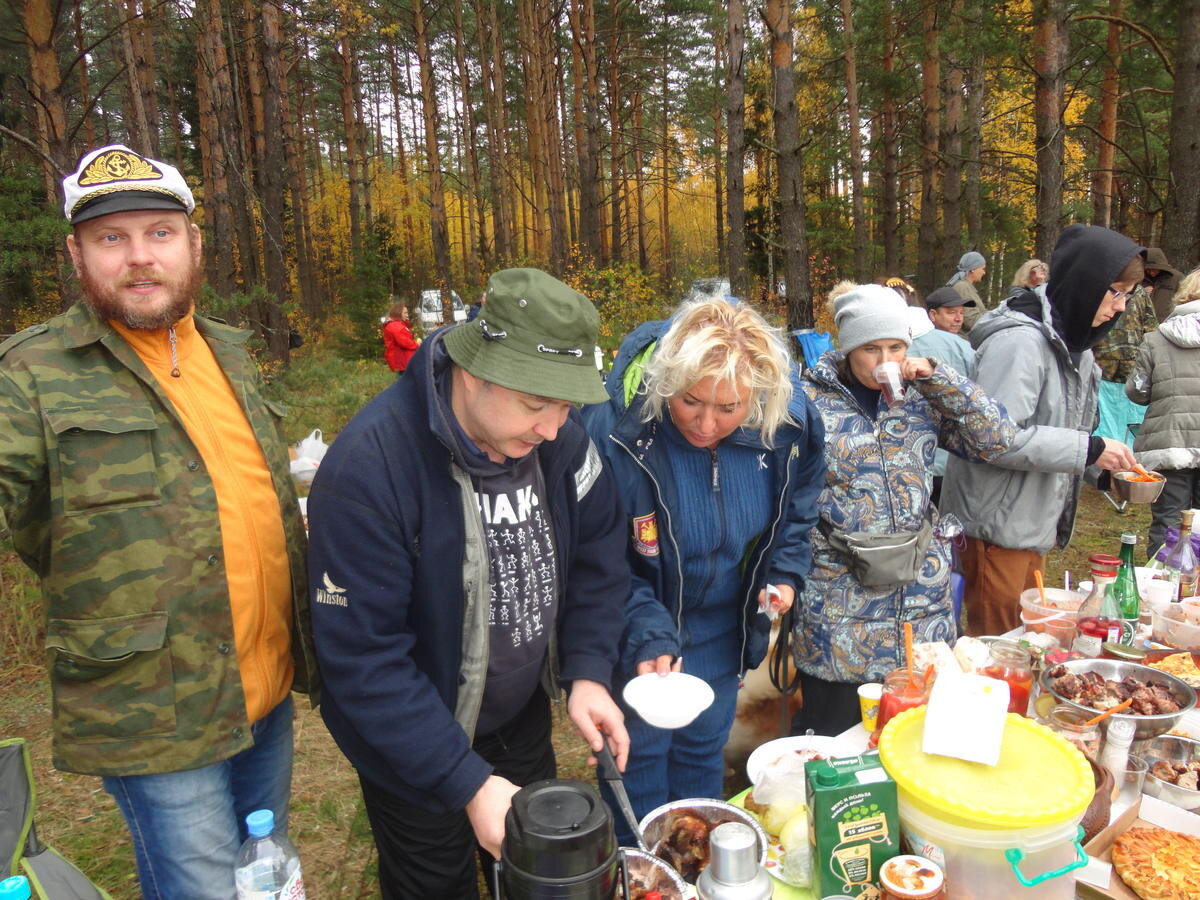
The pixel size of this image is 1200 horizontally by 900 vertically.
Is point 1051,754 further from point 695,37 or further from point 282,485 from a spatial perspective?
point 695,37

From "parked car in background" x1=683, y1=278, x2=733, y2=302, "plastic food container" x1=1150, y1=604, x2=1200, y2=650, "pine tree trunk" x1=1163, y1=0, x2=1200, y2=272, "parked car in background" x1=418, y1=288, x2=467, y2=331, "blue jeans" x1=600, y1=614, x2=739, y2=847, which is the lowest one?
"blue jeans" x1=600, y1=614, x2=739, y2=847

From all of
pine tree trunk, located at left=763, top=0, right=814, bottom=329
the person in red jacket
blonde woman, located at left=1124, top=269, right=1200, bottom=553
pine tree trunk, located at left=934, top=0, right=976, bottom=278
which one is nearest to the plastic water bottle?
blonde woman, located at left=1124, top=269, right=1200, bottom=553

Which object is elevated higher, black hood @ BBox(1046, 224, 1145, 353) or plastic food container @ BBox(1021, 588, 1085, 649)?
black hood @ BBox(1046, 224, 1145, 353)

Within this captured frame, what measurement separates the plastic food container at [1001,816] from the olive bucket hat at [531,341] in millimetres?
853

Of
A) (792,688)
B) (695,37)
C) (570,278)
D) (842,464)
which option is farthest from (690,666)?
(695,37)

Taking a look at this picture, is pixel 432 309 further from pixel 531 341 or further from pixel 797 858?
pixel 797 858

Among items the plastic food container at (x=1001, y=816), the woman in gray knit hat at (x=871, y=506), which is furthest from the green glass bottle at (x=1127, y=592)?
the plastic food container at (x=1001, y=816)

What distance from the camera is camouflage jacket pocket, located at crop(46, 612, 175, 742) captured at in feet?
4.91

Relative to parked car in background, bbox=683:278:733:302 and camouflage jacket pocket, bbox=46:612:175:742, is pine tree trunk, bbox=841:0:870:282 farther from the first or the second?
camouflage jacket pocket, bbox=46:612:175:742

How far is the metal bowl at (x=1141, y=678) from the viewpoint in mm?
1671

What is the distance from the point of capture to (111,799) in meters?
3.16

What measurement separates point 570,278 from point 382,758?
14.0 meters

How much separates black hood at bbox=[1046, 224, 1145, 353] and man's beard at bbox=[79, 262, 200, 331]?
2879mm

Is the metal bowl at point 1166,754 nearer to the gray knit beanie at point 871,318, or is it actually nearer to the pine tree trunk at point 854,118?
the gray knit beanie at point 871,318
